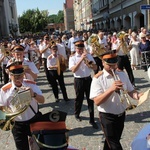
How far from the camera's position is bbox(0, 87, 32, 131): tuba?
3465 mm

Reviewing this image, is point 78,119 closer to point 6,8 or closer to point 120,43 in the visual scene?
point 120,43

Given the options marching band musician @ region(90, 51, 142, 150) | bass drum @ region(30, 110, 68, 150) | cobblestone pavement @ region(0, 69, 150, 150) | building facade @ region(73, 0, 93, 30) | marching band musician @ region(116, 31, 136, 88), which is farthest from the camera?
building facade @ region(73, 0, 93, 30)

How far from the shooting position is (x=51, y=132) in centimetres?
306

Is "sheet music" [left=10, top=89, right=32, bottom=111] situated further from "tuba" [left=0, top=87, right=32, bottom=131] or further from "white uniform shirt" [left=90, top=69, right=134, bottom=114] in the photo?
"white uniform shirt" [left=90, top=69, right=134, bottom=114]

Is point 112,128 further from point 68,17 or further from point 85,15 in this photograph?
point 68,17

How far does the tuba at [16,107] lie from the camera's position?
346 centimetres

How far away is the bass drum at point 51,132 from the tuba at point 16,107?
0.37m

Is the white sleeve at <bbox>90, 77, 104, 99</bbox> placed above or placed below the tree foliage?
below

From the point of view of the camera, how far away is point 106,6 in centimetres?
4822

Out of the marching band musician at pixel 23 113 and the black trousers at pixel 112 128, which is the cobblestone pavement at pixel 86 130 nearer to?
the black trousers at pixel 112 128

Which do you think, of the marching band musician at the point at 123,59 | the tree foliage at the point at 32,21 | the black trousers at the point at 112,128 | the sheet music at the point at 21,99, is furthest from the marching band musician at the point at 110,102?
the tree foliage at the point at 32,21

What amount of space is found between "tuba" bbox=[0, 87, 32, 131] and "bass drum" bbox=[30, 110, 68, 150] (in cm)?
37

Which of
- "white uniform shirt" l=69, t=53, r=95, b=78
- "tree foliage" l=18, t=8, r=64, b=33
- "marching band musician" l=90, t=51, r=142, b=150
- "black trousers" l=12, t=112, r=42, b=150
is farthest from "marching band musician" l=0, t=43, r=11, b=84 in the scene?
"tree foliage" l=18, t=8, r=64, b=33

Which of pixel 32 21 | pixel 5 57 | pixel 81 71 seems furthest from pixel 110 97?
pixel 32 21
